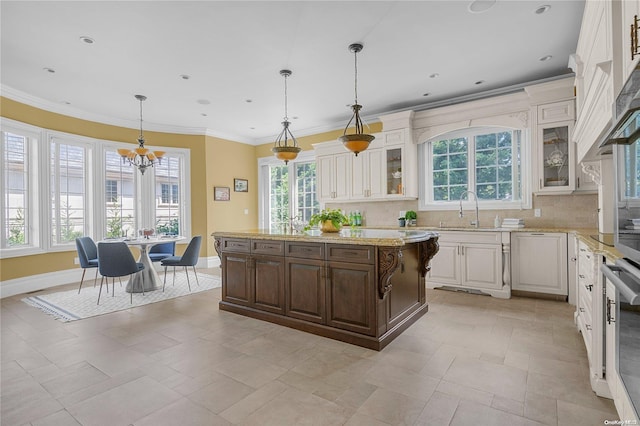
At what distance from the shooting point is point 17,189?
4.89 meters

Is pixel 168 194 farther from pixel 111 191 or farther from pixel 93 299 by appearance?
pixel 93 299

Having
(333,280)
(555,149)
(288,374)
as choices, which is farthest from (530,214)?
(288,374)

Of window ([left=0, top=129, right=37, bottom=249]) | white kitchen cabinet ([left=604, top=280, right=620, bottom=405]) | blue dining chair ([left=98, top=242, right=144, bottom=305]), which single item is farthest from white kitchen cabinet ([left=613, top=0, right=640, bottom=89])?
window ([left=0, top=129, right=37, bottom=249])

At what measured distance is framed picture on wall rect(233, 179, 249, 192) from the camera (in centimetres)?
762

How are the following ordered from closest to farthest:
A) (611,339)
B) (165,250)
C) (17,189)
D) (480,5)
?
(611,339), (480,5), (17,189), (165,250)

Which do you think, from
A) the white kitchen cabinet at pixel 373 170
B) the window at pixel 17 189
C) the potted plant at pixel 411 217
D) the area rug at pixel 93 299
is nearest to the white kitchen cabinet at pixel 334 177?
the white kitchen cabinet at pixel 373 170

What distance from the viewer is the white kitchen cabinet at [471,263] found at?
4.29 metres

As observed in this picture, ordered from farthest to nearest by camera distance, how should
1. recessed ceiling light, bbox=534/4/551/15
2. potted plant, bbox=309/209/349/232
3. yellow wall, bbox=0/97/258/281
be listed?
yellow wall, bbox=0/97/258/281, potted plant, bbox=309/209/349/232, recessed ceiling light, bbox=534/4/551/15

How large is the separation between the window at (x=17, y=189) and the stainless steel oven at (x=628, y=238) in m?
6.63

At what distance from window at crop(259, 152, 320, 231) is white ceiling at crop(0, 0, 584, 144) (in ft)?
6.28

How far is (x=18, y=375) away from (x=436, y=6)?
14.6ft

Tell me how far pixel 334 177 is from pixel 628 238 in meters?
4.83

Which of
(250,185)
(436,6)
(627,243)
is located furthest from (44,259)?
(627,243)

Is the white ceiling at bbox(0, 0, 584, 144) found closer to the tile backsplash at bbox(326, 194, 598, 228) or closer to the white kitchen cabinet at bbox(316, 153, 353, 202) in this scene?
the white kitchen cabinet at bbox(316, 153, 353, 202)
